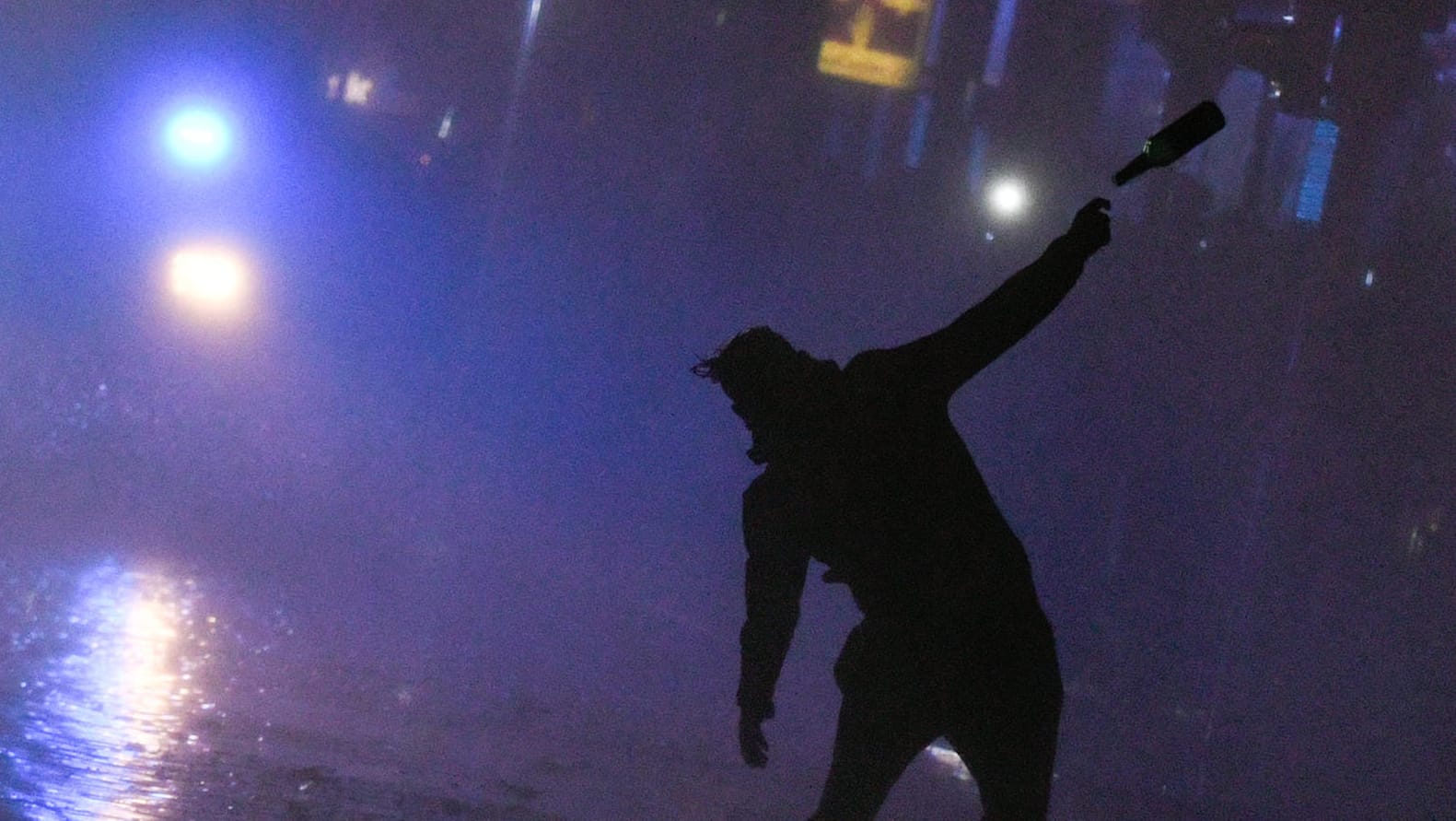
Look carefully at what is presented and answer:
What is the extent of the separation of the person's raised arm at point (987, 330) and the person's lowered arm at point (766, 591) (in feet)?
1.30

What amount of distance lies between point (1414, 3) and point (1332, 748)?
484cm

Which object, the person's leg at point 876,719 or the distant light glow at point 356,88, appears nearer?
the person's leg at point 876,719

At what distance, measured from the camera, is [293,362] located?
11.4 m

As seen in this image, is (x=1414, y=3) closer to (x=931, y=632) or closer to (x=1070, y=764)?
(x=1070, y=764)

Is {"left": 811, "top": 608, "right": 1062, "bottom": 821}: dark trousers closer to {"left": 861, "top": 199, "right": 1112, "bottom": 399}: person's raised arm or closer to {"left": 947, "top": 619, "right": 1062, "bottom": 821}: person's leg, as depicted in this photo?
{"left": 947, "top": 619, "right": 1062, "bottom": 821}: person's leg

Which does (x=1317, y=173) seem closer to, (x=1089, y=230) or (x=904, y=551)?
(x=1089, y=230)

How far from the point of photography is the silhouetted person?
9.11 feet

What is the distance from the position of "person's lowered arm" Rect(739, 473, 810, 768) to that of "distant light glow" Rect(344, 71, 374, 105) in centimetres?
909

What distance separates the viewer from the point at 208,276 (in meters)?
11.4

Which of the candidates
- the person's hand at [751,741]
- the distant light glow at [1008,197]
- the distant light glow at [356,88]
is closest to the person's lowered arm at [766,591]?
the person's hand at [751,741]

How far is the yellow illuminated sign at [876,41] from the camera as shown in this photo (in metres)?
9.82

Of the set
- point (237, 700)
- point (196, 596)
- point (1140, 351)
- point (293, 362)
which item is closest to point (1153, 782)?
point (1140, 351)

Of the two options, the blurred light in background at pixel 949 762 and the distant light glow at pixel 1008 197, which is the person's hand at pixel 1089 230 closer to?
the blurred light in background at pixel 949 762

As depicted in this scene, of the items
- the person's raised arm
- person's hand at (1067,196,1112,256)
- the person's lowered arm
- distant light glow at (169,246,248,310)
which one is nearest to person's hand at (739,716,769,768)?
the person's lowered arm
